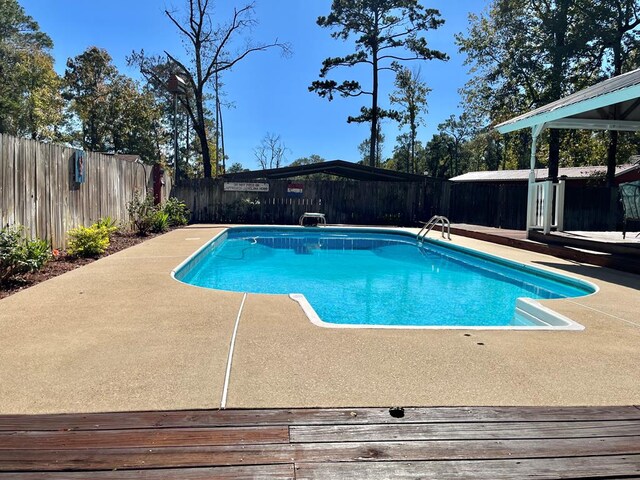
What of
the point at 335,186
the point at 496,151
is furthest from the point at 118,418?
the point at 496,151

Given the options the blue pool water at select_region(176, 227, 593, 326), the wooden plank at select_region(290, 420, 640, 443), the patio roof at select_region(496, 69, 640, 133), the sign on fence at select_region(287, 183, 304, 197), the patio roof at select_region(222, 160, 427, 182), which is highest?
the patio roof at select_region(496, 69, 640, 133)

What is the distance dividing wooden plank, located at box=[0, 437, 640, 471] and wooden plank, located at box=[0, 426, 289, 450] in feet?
0.13

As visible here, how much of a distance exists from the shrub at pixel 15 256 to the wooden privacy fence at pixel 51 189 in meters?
0.54

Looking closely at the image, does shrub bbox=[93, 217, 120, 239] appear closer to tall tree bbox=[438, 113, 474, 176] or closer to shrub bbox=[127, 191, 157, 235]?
shrub bbox=[127, 191, 157, 235]

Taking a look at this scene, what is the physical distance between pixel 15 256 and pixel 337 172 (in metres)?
15.9

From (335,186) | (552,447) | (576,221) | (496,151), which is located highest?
(496,151)

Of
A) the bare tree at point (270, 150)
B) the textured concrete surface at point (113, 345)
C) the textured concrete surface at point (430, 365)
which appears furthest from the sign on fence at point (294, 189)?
the bare tree at point (270, 150)

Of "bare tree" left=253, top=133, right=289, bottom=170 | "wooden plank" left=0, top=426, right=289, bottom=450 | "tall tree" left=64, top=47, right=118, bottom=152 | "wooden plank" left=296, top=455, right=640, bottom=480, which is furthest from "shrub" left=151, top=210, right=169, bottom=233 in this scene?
"bare tree" left=253, top=133, right=289, bottom=170

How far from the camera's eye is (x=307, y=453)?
185cm

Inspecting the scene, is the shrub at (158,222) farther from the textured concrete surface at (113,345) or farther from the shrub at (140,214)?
the textured concrete surface at (113,345)

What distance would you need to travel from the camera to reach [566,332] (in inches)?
147

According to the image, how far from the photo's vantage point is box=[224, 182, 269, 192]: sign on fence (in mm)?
17500

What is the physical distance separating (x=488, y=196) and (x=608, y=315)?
13.9 meters

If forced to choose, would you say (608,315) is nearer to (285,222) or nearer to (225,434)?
(225,434)
